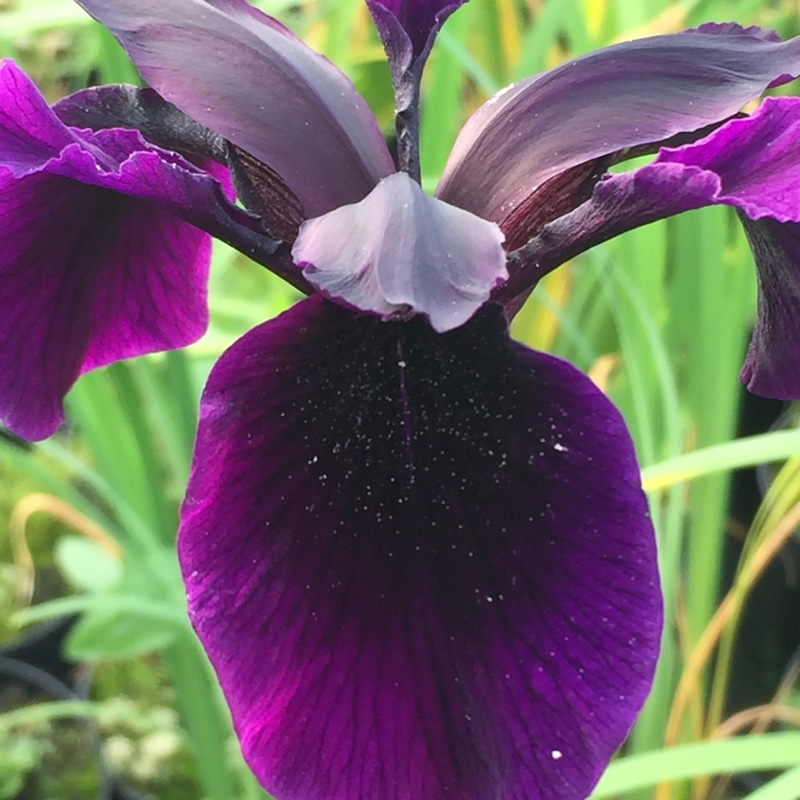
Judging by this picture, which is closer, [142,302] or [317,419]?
[317,419]

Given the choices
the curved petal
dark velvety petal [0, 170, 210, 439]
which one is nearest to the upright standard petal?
dark velvety petal [0, 170, 210, 439]

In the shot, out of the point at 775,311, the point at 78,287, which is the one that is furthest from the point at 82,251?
the point at 775,311

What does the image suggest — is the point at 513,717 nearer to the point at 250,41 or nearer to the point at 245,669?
the point at 245,669

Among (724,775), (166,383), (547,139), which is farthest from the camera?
(724,775)

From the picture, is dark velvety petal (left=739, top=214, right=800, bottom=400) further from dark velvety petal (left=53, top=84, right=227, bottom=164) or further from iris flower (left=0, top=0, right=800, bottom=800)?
dark velvety petal (left=53, top=84, right=227, bottom=164)

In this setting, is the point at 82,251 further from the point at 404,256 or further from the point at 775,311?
the point at 775,311

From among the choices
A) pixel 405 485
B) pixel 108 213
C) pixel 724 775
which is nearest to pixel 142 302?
pixel 108 213
